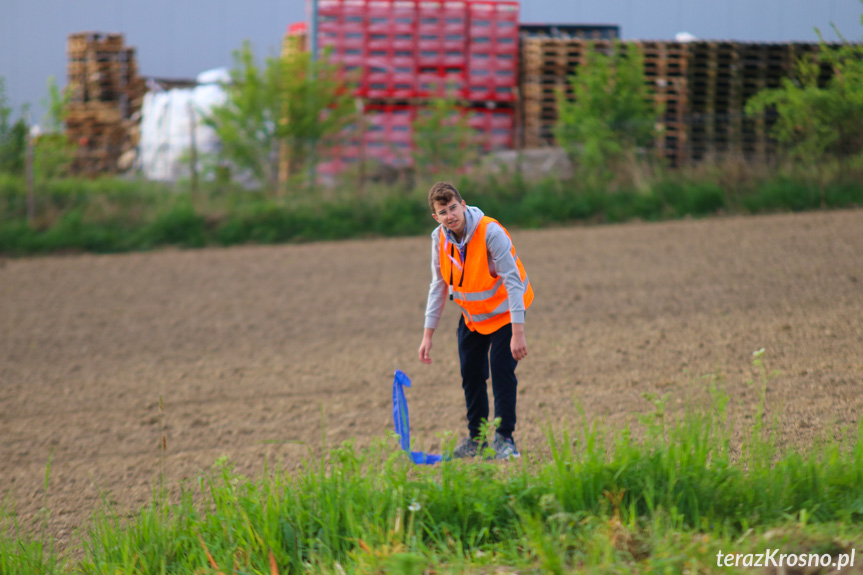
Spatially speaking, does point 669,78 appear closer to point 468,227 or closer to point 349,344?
point 349,344

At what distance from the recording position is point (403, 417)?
3.71 m

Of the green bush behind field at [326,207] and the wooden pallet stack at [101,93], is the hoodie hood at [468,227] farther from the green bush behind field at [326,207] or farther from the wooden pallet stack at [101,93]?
the wooden pallet stack at [101,93]

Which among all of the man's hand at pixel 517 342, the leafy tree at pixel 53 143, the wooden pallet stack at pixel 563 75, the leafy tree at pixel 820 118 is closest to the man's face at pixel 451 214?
the man's hand at pixel 517 342

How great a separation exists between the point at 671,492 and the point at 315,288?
7430mm

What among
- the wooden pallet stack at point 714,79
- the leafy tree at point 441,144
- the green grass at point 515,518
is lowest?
the green grass at point 515,518

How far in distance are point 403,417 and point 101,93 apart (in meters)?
17.7

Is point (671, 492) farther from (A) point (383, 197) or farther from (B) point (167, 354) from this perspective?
(A) point (383, 197)

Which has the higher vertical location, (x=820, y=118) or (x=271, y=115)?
(x=271, y=115)

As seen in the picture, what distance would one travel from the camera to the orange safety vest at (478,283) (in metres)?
3.96

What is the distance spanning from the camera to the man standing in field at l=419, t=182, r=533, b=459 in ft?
12.6

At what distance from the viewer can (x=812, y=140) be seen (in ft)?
40.9

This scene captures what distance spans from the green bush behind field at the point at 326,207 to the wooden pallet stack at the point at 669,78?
313cm

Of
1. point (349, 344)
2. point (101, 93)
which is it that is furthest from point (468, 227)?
point (101, 93)

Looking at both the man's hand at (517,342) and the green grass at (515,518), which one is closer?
the green grass at (515,518)
